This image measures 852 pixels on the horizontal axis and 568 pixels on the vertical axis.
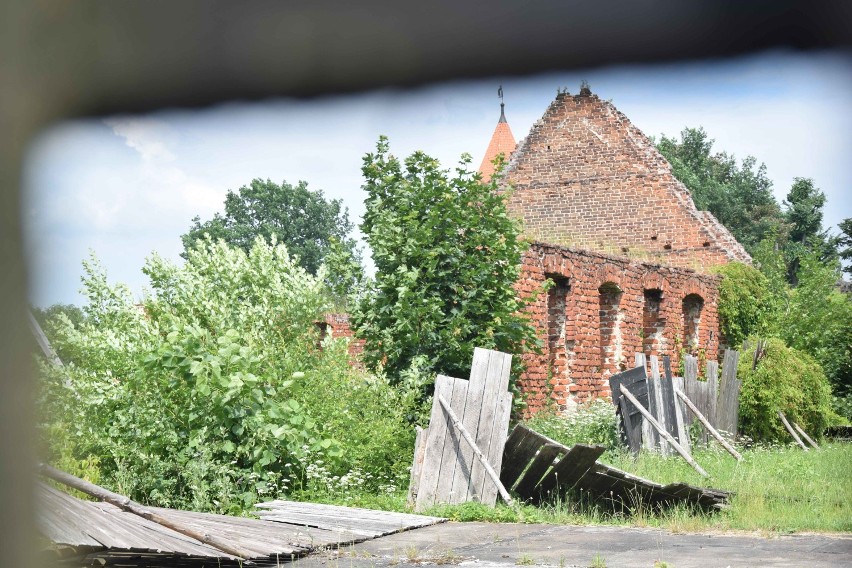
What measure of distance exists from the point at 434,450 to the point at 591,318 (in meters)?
7.11

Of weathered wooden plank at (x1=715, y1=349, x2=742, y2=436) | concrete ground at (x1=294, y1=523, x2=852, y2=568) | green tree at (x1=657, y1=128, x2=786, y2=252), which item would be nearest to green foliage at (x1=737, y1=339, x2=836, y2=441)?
weathered wooden plank at (x1=715, y1=349, x2=742, y2=436)

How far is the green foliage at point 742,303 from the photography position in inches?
773

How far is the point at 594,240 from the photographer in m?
22.4

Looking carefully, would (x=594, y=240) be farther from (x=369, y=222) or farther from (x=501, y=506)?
(x=501, y=506)

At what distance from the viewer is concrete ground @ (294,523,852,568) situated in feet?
16.4

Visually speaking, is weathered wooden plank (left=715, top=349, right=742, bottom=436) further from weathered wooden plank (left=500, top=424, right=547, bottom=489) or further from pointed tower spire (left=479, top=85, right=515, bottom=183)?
weathered wooden plank (left=500, top=424, right=547, bottom=489)

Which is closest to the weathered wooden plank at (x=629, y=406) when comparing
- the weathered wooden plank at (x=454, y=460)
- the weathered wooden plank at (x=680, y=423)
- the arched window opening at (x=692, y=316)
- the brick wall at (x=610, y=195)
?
the weathered wooden plank at (x=680, y=423)

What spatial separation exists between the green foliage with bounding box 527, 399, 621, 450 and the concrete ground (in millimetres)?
4906

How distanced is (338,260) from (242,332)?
1.65 metres

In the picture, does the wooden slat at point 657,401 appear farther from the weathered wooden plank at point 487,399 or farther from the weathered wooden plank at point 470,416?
the weathered wooden plank at point 470,416

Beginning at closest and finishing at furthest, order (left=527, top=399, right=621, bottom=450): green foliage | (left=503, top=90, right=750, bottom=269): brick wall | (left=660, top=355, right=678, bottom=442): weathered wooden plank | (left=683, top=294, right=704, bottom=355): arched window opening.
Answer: (left=527, top=399, right=621, bottom=450): green foliage → (left=660, top=355, right=678, bottom=442): weathered wooden plank → (left=683, top=294, right=704, bottom=355): arched window opening → (left=503, top=90, right=750, bottom=269): brick wall

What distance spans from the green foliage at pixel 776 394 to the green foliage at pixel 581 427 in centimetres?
334

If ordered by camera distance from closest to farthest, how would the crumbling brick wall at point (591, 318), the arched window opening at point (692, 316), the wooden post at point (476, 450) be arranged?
the wooden post at point (476, 450) → the crumbling brick wall at point (591, 318) → the arched window opening at point (692, 316)

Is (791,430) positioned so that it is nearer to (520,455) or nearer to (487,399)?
(520,455)
